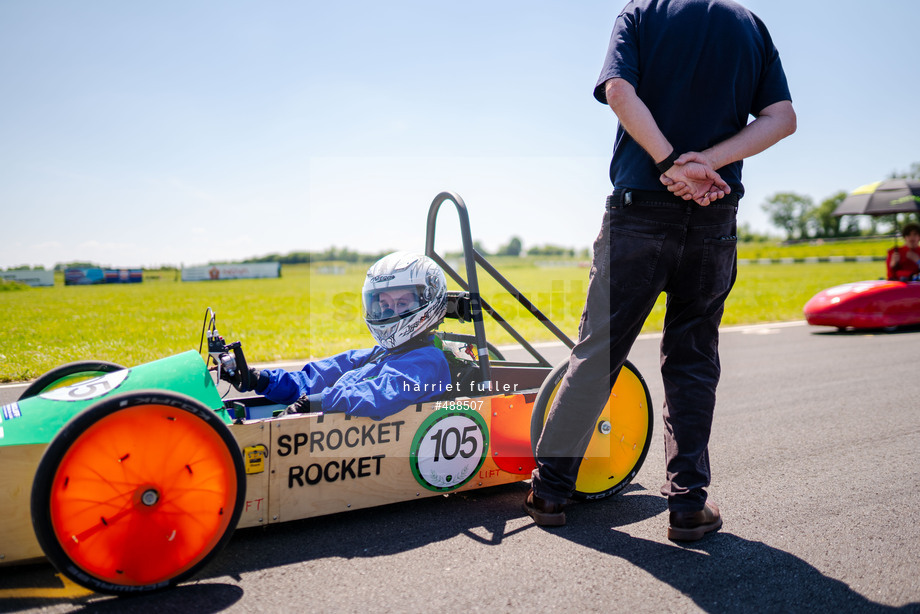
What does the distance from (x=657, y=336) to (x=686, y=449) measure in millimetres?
7126

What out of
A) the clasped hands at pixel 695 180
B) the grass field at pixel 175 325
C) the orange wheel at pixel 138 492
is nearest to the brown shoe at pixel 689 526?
the clasped hands at pixel 695 180

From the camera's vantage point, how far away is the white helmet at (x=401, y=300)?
315 cm

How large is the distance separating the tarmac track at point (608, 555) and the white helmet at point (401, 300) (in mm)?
921

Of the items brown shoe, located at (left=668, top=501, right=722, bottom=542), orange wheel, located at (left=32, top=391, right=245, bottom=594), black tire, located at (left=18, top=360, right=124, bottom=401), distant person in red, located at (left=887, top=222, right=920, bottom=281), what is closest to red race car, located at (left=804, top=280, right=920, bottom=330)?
distant person in red, located at (left=887, top=222, right=920, bottom=281)

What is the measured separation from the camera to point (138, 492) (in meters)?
2.10

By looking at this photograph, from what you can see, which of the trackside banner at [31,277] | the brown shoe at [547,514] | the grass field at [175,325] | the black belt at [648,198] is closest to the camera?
the black belt at [648,198]

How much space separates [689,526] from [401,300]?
69.4 inches

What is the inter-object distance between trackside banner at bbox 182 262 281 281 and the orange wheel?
29390mm

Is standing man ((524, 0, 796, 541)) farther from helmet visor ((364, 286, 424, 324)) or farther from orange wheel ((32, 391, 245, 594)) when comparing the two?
orange wheel ((32, 391, 245, 594))

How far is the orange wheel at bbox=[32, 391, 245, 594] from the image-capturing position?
195 cm

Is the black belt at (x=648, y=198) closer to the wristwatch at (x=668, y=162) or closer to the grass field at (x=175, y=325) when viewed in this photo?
the wristwatch at (x=668, y=162)

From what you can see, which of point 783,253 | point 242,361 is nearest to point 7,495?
point 242,361

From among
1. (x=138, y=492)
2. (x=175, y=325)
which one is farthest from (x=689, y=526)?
(x=175, y=325)

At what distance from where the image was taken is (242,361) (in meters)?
2.99
